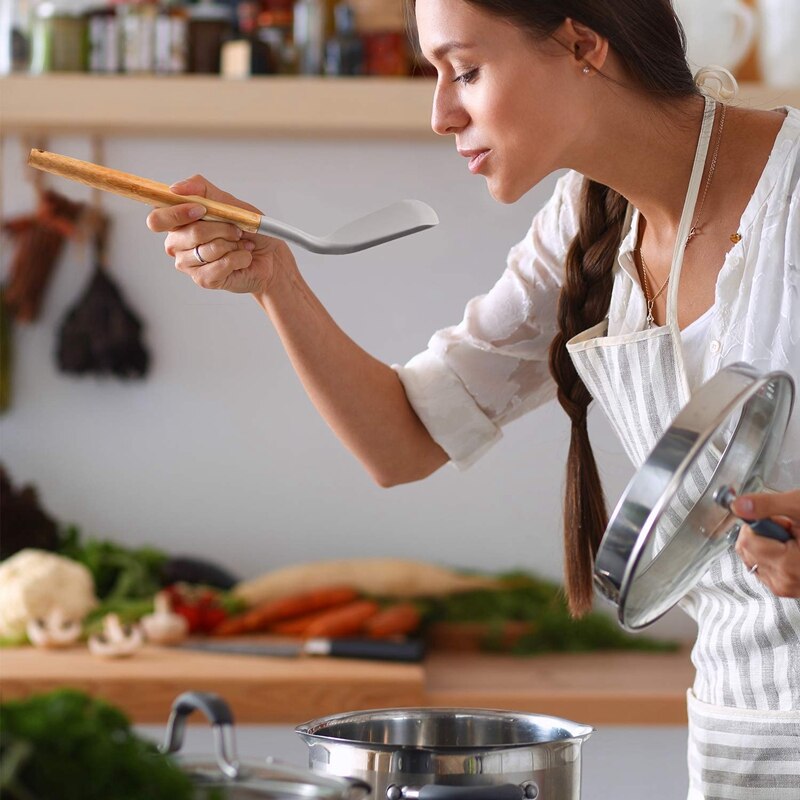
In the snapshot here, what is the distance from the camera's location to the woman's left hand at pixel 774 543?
66cm

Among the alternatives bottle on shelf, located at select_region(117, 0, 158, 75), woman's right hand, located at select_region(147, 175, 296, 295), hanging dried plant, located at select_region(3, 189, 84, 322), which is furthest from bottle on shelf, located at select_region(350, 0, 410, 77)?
woman's right hand, located at select_region(147, 175, 296, 295)

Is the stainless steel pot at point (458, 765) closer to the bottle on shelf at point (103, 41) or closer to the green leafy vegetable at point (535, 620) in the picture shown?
the green leafy vegetable at point (535, 620)

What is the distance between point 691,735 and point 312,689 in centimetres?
70

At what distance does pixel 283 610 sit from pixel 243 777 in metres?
1.34

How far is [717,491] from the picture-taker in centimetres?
70

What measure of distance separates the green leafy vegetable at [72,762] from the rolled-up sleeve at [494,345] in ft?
2.05

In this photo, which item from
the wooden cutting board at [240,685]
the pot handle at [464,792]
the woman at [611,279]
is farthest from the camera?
the wooden cutting board at [240,685]

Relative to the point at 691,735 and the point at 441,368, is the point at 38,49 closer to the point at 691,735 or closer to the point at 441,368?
the point at 441,368

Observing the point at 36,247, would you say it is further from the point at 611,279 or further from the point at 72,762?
the point at 72,762

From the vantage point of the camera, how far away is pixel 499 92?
33.0 inches

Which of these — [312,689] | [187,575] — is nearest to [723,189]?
[312,689]

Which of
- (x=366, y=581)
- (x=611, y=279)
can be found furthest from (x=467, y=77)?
(x=366, y=581)

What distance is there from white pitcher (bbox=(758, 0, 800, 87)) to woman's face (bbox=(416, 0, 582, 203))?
3.71ft

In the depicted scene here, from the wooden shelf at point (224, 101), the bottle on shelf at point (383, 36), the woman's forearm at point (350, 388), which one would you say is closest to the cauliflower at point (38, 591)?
the wooden shelf at point (224, 101)
